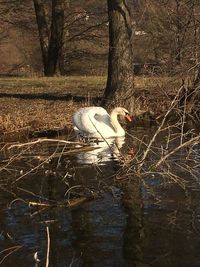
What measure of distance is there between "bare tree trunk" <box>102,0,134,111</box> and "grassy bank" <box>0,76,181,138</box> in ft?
1.63

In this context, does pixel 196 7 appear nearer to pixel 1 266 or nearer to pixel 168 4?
pixel 168 4

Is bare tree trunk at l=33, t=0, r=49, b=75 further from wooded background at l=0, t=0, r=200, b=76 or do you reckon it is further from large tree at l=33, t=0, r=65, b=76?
wooded background at l=0, t=0, r=200, b=76

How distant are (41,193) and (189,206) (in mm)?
2456

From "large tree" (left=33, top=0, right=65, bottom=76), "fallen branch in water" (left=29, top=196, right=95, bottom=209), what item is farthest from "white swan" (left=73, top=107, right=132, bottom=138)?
"large tree" (left=33, top=0, right=65, bottom=76)

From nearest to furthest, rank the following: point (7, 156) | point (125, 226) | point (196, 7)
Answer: point (125, 226) < point (7, 156) < point (196, 7)

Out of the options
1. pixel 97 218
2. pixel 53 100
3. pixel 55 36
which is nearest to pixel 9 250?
pixel 97 218

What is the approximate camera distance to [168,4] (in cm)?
1958

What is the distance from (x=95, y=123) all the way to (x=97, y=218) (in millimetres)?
7307

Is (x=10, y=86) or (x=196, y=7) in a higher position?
(x=196, y=7)

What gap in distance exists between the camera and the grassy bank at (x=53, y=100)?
18.2 metres

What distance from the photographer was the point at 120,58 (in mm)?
20031

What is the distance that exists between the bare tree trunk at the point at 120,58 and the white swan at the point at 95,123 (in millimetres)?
2842

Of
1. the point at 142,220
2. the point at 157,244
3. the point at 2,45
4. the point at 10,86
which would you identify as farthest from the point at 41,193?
the point at 2,45

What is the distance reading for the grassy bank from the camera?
1823 cm
